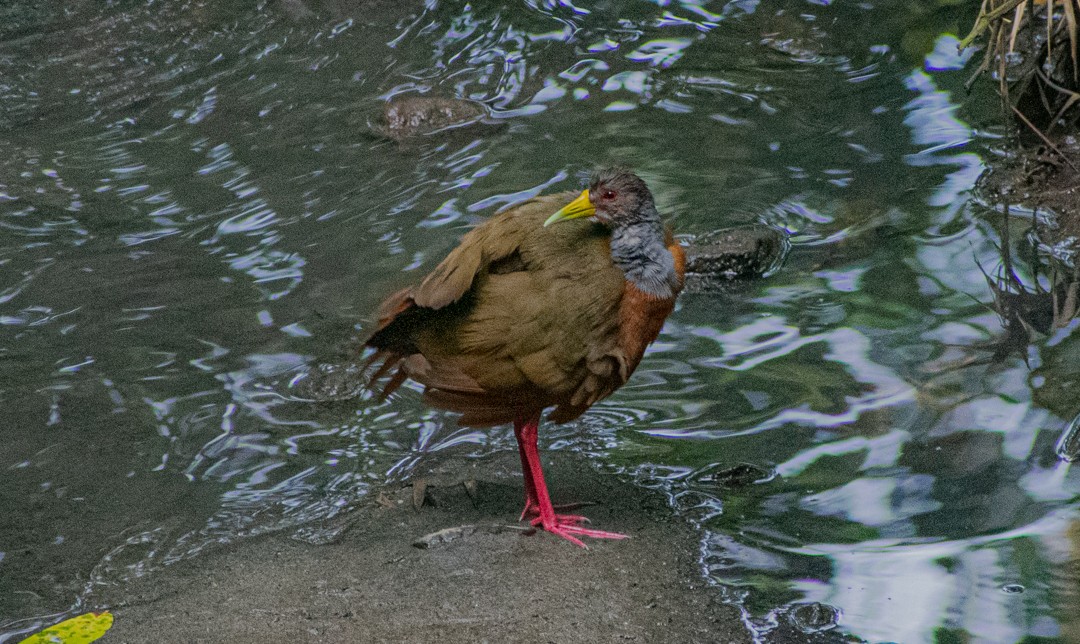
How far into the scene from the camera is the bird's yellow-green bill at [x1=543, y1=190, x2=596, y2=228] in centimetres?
371

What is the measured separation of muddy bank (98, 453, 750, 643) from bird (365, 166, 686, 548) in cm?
20

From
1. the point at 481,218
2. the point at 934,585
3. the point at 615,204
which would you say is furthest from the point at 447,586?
the point at 481,218

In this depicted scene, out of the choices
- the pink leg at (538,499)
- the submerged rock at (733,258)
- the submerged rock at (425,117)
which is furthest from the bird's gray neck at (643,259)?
the submerged rock at (425,117)

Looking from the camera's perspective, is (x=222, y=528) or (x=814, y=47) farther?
(x=814, y=47)

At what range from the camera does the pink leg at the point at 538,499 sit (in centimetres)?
379

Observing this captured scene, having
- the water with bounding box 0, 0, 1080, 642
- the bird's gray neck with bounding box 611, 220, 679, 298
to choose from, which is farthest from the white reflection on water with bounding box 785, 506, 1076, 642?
the bird's gray neck with bounding box 611, 220, 679, 298

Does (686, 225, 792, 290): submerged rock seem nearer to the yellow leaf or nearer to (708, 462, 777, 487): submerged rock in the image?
(708, 462, 777, 487): submerged rock

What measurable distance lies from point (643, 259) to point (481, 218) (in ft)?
8.71

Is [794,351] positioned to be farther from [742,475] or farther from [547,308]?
[547,308]

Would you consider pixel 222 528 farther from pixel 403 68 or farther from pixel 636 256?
pixel 403 68

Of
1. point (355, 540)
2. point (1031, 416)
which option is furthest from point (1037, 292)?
point (355, 540)

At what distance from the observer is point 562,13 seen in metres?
8.29

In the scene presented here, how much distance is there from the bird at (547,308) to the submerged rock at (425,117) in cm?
349

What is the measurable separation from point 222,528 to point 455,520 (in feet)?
2.88
